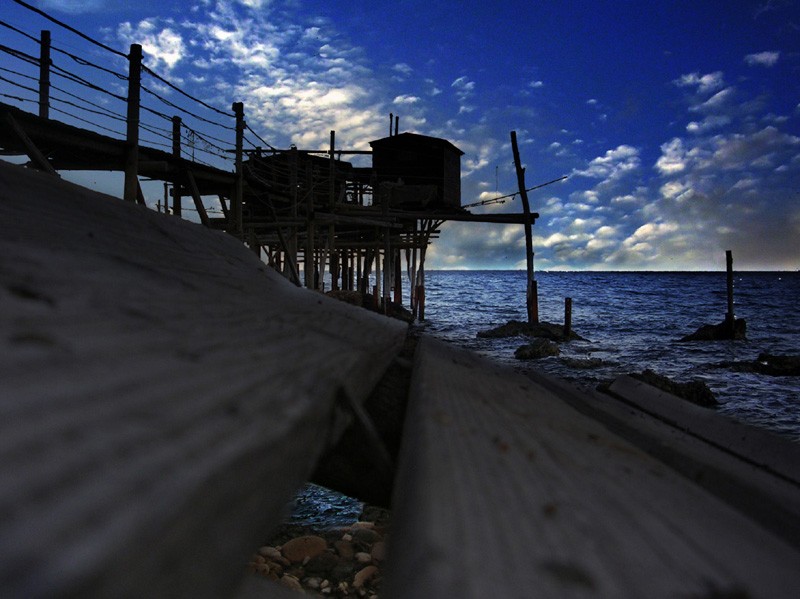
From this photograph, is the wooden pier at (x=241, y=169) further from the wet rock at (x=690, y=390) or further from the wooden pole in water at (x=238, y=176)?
the wet rock at (x=690, y=390)

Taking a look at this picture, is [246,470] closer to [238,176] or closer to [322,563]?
[322,563]

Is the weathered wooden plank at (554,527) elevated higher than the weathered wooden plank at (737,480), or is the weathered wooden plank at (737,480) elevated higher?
the weathered wooden plank at (554,527)

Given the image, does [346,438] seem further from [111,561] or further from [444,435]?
[111,561]

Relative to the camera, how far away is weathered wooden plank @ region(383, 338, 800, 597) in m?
0.40

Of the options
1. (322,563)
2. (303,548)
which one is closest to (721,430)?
(322,563)

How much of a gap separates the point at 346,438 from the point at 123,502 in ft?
2.30

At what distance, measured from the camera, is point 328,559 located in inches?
166

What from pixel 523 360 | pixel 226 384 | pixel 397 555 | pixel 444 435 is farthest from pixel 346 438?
pixel 523 360

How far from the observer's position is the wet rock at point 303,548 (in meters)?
4.23

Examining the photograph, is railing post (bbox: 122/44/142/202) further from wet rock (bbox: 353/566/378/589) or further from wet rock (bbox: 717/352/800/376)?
wet rock (bbox: 717/352/800/376)

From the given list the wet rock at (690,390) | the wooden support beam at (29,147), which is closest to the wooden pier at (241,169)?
the wooden support beam at (29,147)

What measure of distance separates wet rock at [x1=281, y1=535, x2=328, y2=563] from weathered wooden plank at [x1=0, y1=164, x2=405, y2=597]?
12.4 ft

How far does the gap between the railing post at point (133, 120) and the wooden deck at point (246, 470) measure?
345 inches

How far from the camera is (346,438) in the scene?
102 cm
